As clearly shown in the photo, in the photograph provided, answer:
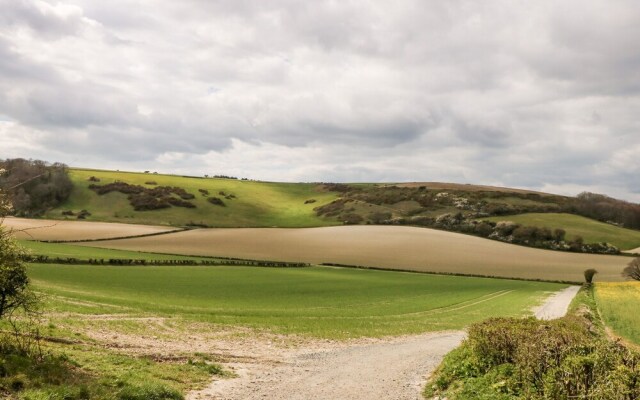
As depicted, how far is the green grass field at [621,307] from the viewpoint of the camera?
3768 cm

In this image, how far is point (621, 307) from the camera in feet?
171

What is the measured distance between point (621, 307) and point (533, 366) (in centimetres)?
4639

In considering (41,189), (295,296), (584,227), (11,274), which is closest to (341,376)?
(11,274)

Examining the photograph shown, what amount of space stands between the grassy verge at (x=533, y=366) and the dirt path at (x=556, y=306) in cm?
2769

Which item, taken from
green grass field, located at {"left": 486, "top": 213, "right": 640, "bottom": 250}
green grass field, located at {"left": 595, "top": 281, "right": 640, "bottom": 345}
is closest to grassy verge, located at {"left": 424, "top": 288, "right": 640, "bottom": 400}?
green grass field, located at {"left": 595, "top": 281, "right": 640, "bottom": 345}

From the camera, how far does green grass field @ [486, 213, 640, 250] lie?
424ft

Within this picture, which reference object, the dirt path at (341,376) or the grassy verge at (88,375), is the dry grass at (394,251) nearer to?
the dirt path at (341,376)

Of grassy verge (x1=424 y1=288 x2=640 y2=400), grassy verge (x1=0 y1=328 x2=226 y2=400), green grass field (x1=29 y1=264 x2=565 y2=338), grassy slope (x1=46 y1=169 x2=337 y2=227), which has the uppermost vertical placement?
grassy slope (x1=46 y1=169 x2=337 y2=227)

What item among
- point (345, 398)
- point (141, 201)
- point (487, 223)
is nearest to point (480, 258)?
point (487, 223)

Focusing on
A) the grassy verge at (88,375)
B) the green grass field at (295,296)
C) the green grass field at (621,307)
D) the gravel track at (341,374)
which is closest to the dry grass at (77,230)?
the green grass field at (295,296)

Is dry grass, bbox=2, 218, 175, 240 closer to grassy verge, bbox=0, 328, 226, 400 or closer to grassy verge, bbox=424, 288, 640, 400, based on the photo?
grassy verge, bbox=0, 328, 226, 400

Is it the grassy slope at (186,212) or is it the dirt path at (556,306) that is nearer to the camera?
the dirt path at (556,306)

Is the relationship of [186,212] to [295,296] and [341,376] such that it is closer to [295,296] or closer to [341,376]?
[295,296]

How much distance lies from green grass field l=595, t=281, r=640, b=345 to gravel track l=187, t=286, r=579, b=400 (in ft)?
51.0
